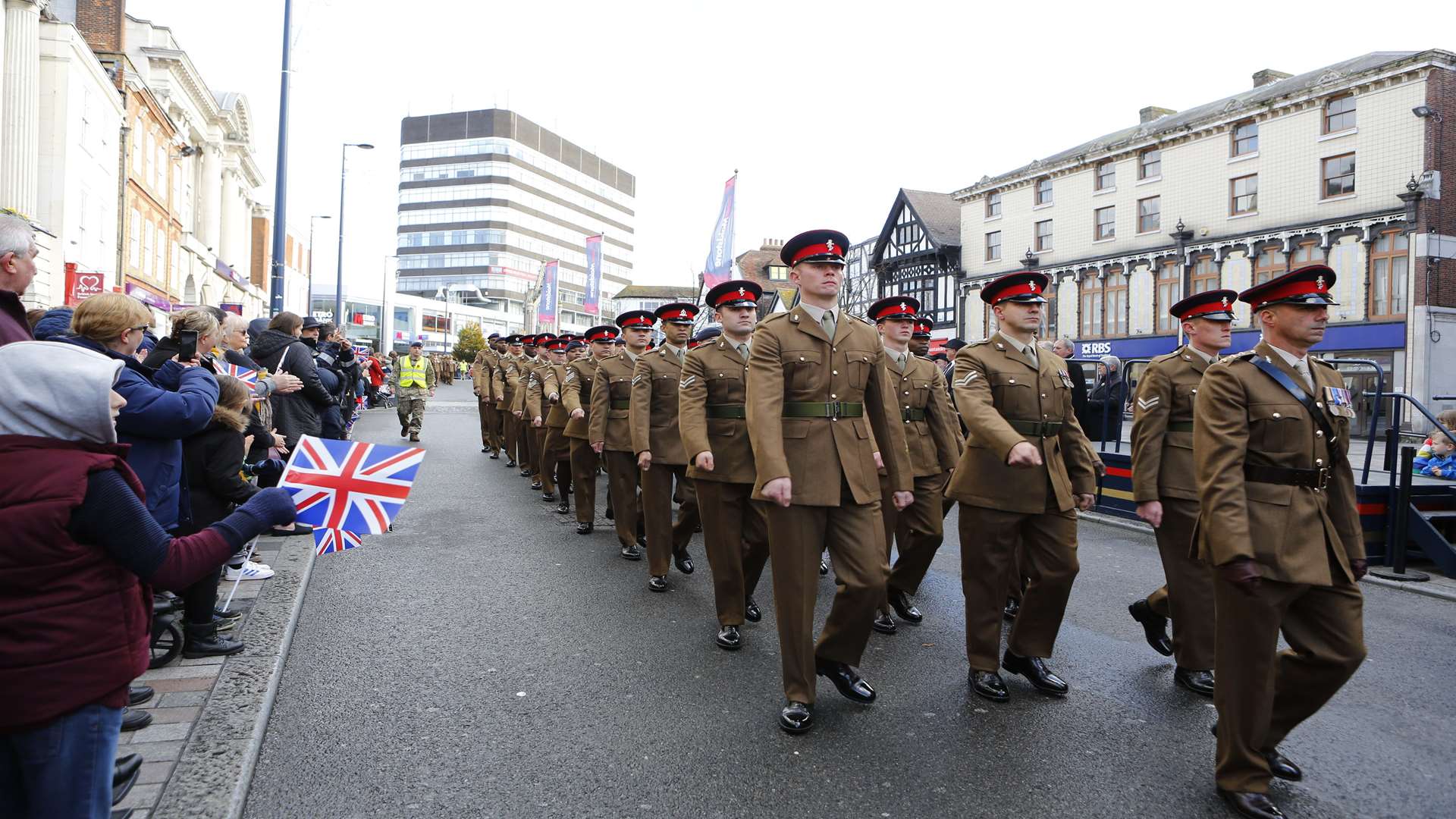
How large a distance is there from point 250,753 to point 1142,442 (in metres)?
4.50

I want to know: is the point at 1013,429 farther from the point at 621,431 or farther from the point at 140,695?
the point at 621,431

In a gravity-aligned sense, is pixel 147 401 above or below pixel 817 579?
above

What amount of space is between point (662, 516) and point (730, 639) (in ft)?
6.05

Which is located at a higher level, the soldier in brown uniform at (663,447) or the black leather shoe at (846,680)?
the soldier in brown uniform at (663,447)

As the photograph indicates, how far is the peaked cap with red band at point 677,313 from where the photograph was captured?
8.24 metres

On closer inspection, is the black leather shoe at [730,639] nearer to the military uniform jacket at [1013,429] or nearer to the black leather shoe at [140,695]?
the military uniform jacket at [1013,429]

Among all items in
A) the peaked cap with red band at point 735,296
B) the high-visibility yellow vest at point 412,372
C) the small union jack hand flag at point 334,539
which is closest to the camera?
the small union jack hand flag at point 334,539

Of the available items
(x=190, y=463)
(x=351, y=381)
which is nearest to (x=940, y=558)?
(x=190, y=463)

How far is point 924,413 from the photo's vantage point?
270 inches

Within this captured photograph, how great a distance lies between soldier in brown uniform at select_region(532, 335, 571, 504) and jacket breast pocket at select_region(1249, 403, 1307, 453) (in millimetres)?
7872

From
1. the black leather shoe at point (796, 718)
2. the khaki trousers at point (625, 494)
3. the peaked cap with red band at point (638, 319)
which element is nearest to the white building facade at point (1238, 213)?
the peaked cap with red band at point (638, 319)

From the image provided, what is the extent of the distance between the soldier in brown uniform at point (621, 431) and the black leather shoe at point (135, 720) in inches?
181

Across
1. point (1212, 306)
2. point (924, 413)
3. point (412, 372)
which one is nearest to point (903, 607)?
point (924, 413)

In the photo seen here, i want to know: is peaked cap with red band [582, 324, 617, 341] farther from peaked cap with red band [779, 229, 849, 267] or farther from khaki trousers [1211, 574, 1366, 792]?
khaki trousers [1211, 574, 1366, 792]
